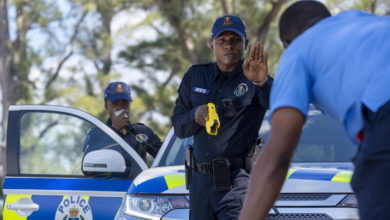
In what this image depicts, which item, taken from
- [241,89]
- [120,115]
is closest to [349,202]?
[241,89]

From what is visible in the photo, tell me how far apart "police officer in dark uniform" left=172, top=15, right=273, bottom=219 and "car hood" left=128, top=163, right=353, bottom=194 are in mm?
294

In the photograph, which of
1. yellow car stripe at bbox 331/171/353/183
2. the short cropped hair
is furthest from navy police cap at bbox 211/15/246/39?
the short cropped hair

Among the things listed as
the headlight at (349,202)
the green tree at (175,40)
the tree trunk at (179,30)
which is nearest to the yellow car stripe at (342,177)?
the headlight at (349,202)

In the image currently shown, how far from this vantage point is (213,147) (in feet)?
12.0

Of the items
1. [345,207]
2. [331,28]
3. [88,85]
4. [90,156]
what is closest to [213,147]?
[345,207]

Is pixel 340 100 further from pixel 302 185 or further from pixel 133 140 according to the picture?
pixel 133 140

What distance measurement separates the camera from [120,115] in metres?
5.86

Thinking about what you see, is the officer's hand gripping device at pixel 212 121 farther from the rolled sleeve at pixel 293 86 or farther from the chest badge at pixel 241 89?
the rolled sleeve at pixel 293 86

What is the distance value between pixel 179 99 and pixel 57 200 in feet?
5.13

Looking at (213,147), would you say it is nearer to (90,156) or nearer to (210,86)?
(210,86)

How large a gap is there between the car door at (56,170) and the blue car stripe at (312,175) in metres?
1.46

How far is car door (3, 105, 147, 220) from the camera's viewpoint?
498cm

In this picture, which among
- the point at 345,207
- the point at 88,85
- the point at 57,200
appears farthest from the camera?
the point at 88,85

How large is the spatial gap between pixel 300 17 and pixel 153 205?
6.74 ft
